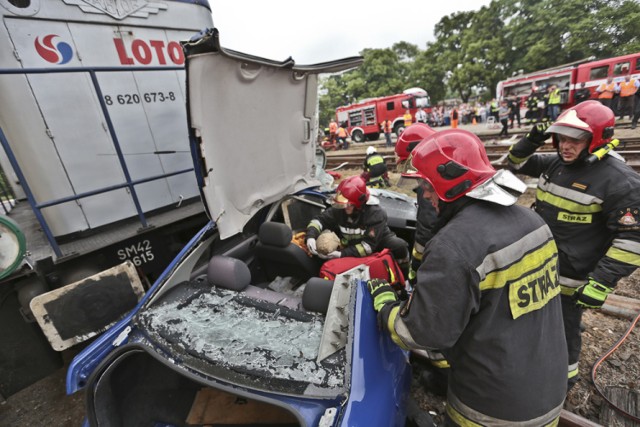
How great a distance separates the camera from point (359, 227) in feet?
10.4

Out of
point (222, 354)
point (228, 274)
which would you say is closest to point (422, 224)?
point (228, 274)

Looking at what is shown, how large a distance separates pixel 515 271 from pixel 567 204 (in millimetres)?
1418

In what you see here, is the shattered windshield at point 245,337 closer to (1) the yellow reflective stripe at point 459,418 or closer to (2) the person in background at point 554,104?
(1) the yellow reflective stripe at point 459,418

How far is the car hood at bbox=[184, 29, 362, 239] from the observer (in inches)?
78.5

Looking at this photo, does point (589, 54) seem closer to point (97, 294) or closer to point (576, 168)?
point (576, 168)

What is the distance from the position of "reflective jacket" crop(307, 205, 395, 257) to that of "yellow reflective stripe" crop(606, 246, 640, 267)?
1.72m

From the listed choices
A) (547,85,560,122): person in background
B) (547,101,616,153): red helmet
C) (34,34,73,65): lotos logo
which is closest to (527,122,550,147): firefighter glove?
(547,101,616,153): red helmet

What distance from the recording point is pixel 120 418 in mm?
1831

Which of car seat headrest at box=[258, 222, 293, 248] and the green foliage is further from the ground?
the green foliage

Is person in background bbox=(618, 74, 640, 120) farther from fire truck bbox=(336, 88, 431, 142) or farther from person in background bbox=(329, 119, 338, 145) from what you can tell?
person in background bbox=(329, 119, 338, 145)

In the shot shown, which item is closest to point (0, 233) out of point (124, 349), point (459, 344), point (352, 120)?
point (124, 349)

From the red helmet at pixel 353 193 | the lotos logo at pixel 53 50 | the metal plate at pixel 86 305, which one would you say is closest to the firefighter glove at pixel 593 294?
the red helmet at pixel 353 193

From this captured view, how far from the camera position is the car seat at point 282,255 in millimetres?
2822

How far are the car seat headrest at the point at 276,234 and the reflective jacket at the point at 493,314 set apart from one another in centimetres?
144
